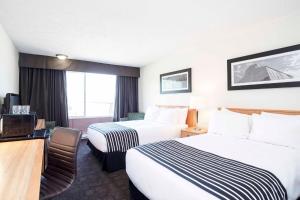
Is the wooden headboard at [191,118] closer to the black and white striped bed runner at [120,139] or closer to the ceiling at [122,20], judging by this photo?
the black and white striped bed runner at [120,139]

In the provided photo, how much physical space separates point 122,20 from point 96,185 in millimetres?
2390

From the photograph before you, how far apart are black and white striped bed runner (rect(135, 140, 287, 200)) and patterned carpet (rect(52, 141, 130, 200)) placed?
80 cm

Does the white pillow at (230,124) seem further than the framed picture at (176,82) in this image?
No

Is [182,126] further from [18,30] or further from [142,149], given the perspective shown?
[18,30]

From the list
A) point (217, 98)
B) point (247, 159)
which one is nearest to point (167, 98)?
point (217, 98)

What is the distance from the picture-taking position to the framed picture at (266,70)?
225 cm

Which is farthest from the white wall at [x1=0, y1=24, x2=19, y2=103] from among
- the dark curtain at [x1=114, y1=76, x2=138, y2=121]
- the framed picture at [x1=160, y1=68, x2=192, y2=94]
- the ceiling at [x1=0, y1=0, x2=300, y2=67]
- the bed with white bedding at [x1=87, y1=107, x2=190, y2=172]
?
the framed picture at [x1=160, y1=68, x2=192, y2=94]

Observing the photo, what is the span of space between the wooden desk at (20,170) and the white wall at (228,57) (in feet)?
9.52

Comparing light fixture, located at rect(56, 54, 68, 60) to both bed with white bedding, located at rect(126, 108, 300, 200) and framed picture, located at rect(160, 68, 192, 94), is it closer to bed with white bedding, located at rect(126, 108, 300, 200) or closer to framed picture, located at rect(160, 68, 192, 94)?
framed picture, located at rect(160, 68, 192, 94)

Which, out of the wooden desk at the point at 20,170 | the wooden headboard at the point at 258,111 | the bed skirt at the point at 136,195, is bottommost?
the bed skirt at the point at 136,195

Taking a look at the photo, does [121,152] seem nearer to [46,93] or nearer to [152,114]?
[152,114]

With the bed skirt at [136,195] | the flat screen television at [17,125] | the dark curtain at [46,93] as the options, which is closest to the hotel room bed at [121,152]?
the bed skirt at [136,195]

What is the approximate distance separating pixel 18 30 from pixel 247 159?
146 inches

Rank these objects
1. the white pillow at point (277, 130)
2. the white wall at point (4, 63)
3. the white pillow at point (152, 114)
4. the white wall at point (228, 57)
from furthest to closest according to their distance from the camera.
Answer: the white pillow at point (152, 114)
the white wall at point (4, 63)
the white wall at point (228, 57)
the white pillow at point (277, 130)
